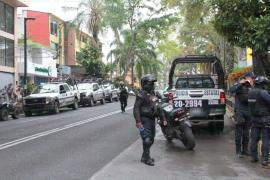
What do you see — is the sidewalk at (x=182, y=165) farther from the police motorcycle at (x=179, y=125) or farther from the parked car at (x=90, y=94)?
the parked car at (x=90, y=94)

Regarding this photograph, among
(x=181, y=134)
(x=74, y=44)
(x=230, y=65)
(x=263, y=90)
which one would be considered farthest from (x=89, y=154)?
(x=74, y=44)

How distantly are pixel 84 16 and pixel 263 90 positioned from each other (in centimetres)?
4831

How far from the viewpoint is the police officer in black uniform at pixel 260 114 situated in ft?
32.6

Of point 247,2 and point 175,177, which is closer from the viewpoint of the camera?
point 175,177

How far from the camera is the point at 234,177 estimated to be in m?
8.86

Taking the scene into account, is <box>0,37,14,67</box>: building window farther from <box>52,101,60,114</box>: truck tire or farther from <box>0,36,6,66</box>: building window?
<box>52,101,60,114</box>: truck tire

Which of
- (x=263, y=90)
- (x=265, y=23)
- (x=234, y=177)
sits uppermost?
(x=265, y=23)

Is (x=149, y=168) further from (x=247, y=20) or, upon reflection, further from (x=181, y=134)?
(x=247, y=20)

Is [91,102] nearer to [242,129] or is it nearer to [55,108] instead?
[55,108]

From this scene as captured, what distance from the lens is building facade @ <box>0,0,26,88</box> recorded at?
40.1m

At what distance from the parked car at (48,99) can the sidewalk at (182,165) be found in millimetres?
15993

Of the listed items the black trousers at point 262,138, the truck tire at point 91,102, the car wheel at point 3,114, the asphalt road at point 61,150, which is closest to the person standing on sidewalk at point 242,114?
the black trousers at point 262,138

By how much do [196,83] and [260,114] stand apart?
22.9 feet

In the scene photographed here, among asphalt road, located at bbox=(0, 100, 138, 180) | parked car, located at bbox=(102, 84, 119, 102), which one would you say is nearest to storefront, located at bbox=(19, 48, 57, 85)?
parked car, located at bbox=(102, 84, 119, 102)
